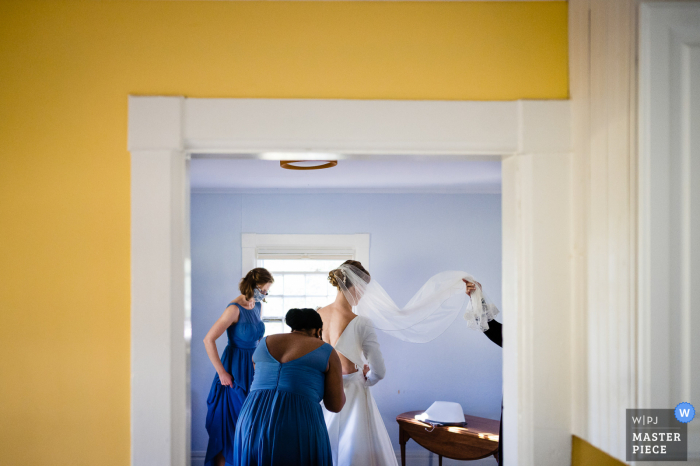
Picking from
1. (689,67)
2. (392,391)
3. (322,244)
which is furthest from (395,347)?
(689,67)

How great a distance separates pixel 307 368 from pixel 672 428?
58.6 inches

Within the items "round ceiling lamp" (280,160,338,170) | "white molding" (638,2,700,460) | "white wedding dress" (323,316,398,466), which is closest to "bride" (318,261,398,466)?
"white wedding dress" (323,316,398,466)

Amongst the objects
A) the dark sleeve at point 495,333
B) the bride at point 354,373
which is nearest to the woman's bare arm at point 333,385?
the bride at point 354,373

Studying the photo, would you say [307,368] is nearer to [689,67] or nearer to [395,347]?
[689,67]

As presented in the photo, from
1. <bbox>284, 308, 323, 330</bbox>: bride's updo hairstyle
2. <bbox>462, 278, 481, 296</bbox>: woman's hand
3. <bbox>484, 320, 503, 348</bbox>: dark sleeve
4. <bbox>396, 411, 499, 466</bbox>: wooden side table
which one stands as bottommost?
<bbox>396, 411, 499, 466</bbox>: wooden side table

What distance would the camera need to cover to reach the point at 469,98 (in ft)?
4.45

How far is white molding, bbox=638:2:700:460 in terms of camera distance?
1097 mm

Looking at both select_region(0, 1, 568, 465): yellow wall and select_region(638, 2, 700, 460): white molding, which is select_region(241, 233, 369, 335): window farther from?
select_region(638, 2, 700, 460): white molding

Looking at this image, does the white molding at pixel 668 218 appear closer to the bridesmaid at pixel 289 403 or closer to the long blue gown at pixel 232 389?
the bridesmaid at pixel 289 403

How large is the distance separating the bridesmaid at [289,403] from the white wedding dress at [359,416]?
2.60 ft

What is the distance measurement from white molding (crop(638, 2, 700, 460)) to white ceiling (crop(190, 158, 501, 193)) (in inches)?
84.2

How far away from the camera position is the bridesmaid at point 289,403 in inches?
88.3

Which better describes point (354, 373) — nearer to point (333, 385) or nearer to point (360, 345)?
point (360, 345)

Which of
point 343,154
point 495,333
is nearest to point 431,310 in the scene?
point 495,333
